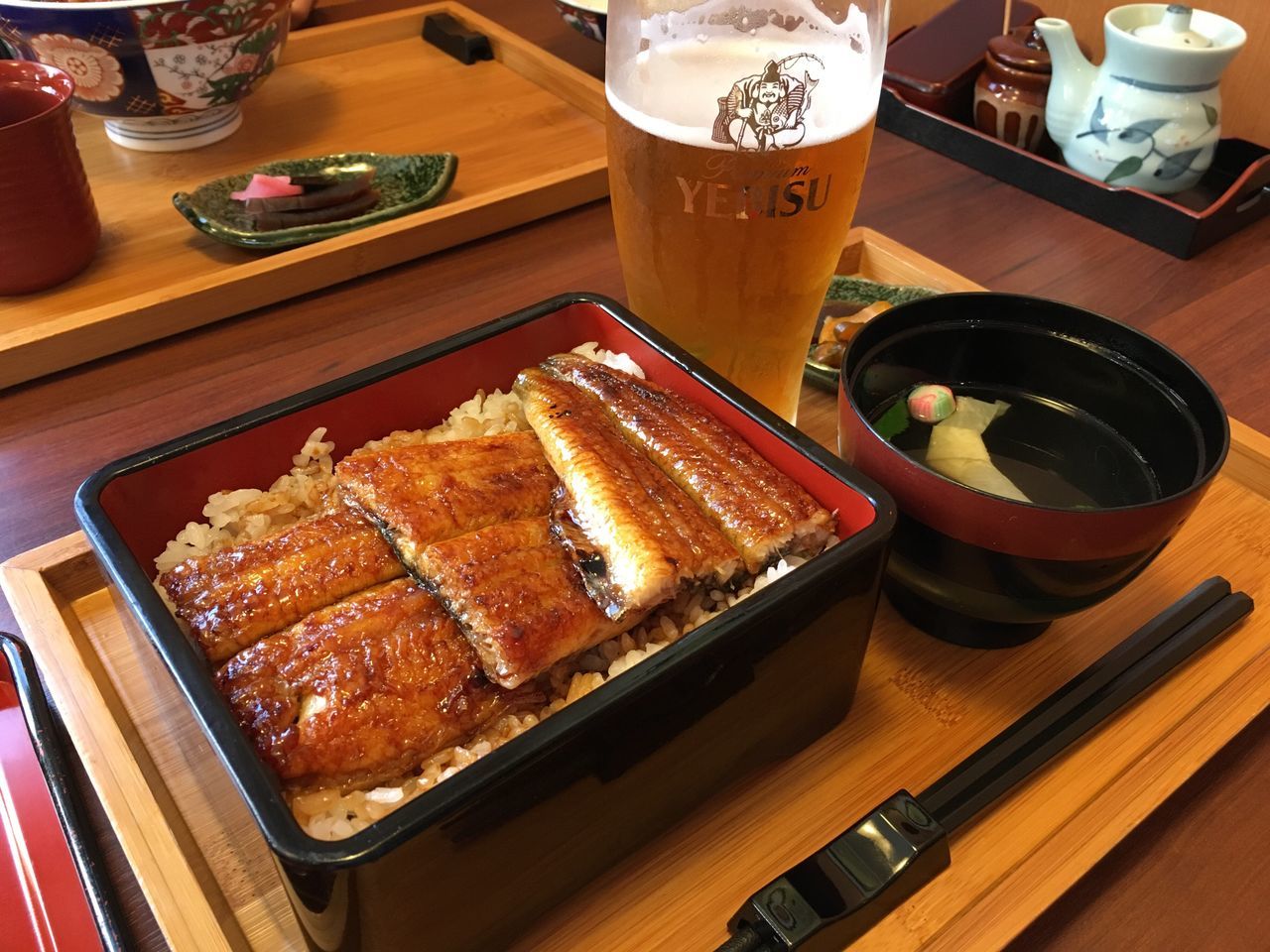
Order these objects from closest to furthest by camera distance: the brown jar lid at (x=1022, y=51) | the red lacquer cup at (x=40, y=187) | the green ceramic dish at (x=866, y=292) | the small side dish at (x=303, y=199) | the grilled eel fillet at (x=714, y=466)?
the grilled eel fillet at (x=714, y=466)
the red lacquer cup at (x=40, y=187)
the green ceramic dish at (x=866, y=292)
the small side dish at (x=303, y=199)
the brown jar lid at (x=1022, y=51)

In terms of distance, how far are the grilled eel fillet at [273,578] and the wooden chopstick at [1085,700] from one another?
0.48 metres

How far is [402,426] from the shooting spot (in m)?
0.98

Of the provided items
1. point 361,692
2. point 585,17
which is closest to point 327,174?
point 585,17

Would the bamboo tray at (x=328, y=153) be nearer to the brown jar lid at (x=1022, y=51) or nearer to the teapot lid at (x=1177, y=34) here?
the brown jar lid at (x=1022, y=51)

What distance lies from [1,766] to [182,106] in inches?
46.7

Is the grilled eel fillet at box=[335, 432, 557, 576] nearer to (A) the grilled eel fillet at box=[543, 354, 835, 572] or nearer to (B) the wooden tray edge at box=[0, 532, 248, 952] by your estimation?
(A) the grilled eel fillet at box=[543, 354, 835, 572]

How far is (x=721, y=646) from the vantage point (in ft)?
2.16

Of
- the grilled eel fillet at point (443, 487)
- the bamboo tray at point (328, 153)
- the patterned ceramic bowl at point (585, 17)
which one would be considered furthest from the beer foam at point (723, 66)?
the patterned ceramic bowl at point (585, 17)

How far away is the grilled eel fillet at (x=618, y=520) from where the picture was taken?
2.48 ft

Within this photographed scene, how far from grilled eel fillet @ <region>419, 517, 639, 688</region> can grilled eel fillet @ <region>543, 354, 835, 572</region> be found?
0.41ft

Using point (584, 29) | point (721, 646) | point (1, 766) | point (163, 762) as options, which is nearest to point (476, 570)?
point (721, 646)

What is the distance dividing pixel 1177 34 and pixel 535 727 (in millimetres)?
1551

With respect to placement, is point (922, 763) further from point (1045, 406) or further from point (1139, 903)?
point (1045, 406)

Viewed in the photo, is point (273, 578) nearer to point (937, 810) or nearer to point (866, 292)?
point (937, 810)
